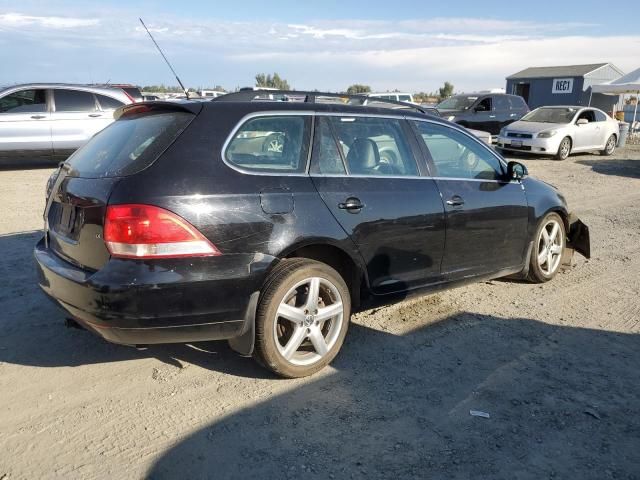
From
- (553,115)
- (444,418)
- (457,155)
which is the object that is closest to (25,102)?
(457,155)

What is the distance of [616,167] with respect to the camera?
49.5 ft

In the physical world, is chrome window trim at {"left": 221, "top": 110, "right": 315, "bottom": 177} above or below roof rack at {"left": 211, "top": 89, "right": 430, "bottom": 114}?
below

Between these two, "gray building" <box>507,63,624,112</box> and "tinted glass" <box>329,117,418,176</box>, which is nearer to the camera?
"tinted glass" <box>329,117,418,176</box>

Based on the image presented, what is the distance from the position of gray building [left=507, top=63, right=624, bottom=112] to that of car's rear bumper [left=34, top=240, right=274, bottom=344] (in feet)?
123

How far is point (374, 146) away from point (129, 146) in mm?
1704

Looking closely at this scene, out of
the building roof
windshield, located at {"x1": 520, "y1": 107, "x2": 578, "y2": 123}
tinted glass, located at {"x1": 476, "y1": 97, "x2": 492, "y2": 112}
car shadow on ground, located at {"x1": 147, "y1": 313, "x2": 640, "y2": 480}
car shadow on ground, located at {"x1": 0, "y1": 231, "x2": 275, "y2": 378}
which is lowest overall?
car shadow on ground, located at {"x1": 147, "y1": 313, "x2": 640, "y2": 480}

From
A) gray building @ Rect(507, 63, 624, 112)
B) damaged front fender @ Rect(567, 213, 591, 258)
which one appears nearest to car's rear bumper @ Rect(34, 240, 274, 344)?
damaged front fender @ Rect(567, 213, 591, 258)

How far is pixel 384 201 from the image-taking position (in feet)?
12.5

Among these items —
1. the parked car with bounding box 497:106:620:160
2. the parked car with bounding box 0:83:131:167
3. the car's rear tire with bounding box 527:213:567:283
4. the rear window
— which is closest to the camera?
the rear window

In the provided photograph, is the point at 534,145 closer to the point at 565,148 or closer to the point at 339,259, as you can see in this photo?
the point at 565,148

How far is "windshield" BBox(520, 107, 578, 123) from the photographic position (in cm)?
1653

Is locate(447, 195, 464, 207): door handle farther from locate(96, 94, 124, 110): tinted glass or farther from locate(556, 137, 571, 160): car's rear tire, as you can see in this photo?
locate(556, 137, 571, 160): car's rear tire

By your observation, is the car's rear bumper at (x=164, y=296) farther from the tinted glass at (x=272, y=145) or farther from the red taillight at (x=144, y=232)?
the tinted glass at (x=272, y=145)

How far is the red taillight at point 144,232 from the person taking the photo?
9.59 feet
